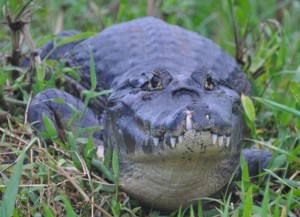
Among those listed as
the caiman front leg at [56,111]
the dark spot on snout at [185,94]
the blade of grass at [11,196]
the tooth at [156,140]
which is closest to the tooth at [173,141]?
the tooth at [156,140]

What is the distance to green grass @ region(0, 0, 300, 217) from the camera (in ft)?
10.1

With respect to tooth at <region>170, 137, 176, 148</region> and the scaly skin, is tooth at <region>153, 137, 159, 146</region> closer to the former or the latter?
the scaly skin

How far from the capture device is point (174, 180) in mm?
3068

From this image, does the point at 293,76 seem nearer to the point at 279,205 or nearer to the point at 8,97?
the point at 279,205

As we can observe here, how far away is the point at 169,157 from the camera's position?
114 inches

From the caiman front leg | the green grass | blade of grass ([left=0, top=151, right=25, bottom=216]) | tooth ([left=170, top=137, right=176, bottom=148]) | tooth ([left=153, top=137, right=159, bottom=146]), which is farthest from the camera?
the caiman front leg

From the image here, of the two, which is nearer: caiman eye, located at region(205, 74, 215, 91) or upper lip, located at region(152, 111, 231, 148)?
upper lip, located at region(152, 111, 231, 148)

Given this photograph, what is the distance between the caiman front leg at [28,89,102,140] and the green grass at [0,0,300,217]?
2.8 inches

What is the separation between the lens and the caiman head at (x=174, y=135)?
2.80 m

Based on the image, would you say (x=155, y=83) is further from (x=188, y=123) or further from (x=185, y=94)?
(x=188, y=123)

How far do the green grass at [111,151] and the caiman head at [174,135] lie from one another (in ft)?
0.28

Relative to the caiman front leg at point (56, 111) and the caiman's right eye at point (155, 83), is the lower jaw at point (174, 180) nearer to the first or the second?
the caiman's right eye at point (155, 83)

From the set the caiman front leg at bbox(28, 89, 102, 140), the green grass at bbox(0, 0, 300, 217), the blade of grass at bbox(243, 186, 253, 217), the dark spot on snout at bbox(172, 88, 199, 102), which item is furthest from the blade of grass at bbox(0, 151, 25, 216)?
the caiman front leg at bbox(28, 89, 102, 140)

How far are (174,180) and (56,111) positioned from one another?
1285 mm
